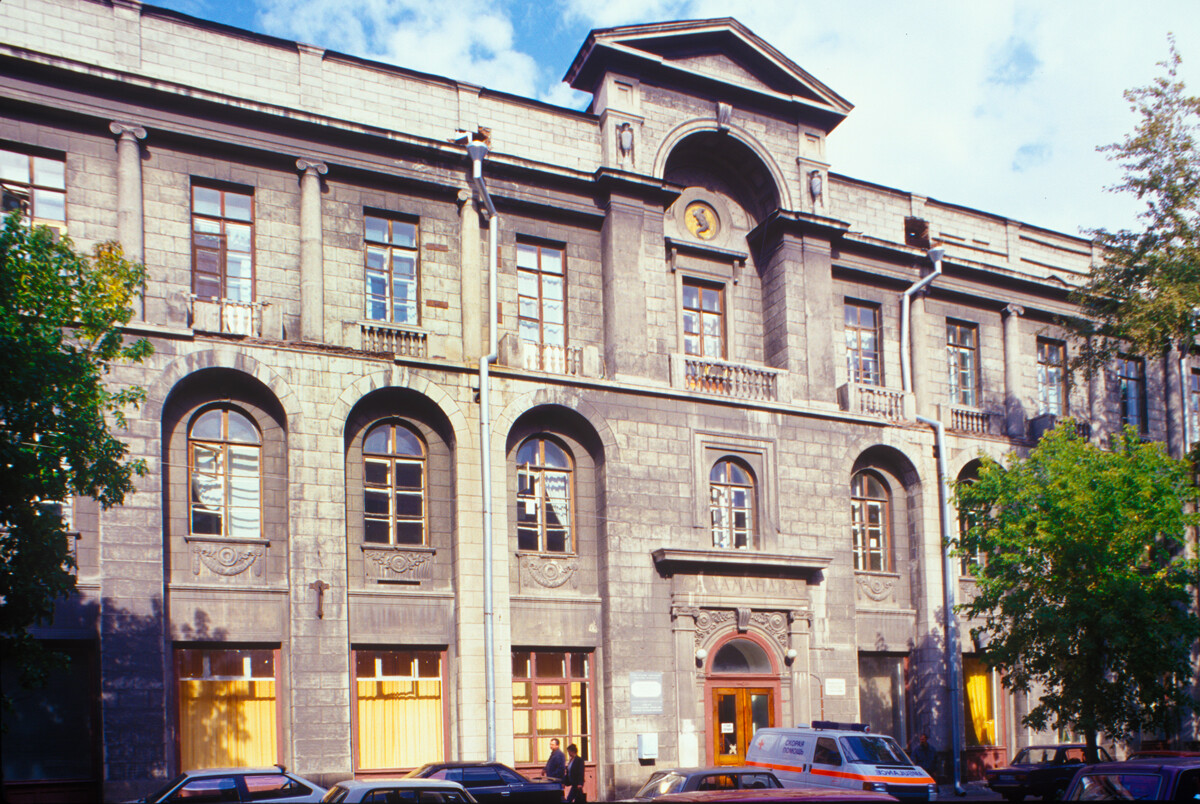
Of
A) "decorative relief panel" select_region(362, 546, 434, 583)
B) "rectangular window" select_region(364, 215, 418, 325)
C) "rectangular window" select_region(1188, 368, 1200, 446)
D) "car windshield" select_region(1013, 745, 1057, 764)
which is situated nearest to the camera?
"decorative relief panel" select_region(362, 546, 434, 583)

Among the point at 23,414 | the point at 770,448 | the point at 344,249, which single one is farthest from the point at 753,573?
the point at 23,414

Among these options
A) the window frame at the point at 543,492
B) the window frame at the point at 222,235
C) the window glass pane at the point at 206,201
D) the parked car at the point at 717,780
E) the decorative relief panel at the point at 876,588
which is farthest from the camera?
the decorative relief panel at the point at 876,588

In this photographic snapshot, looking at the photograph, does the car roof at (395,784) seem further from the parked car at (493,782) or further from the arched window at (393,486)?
the arched window at (393,486)

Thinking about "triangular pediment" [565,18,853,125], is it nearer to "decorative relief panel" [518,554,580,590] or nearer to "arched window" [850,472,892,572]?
"arched window" [850,472,892,572]

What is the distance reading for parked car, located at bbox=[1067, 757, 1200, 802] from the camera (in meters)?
12.5

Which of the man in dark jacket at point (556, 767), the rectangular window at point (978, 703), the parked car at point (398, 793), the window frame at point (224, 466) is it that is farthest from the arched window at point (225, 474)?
the rectangular window at point (978, 703)

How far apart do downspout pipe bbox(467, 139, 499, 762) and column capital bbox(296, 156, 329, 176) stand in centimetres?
315

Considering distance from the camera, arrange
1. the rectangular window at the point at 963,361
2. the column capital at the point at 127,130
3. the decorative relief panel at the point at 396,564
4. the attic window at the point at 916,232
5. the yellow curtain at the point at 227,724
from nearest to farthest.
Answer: the yellow curtain at the point at 227,724
the column capital at the point at 127,130
the decorative relief panel at the point at 396,564
the attic window at the point at 916,232
the rectangular window at the point at 963,361

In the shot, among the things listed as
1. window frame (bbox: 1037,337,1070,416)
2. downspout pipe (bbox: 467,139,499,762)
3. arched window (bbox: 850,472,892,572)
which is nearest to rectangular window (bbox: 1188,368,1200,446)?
window frame (bbox: 1037,337,1070,416)

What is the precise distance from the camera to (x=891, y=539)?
31.4m

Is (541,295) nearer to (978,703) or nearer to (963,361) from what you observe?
(963,361)

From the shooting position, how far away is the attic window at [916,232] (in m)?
32.8

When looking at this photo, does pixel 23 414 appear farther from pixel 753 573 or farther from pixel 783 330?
pixel 783 330

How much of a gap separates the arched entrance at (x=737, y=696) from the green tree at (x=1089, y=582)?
4.97 metres
